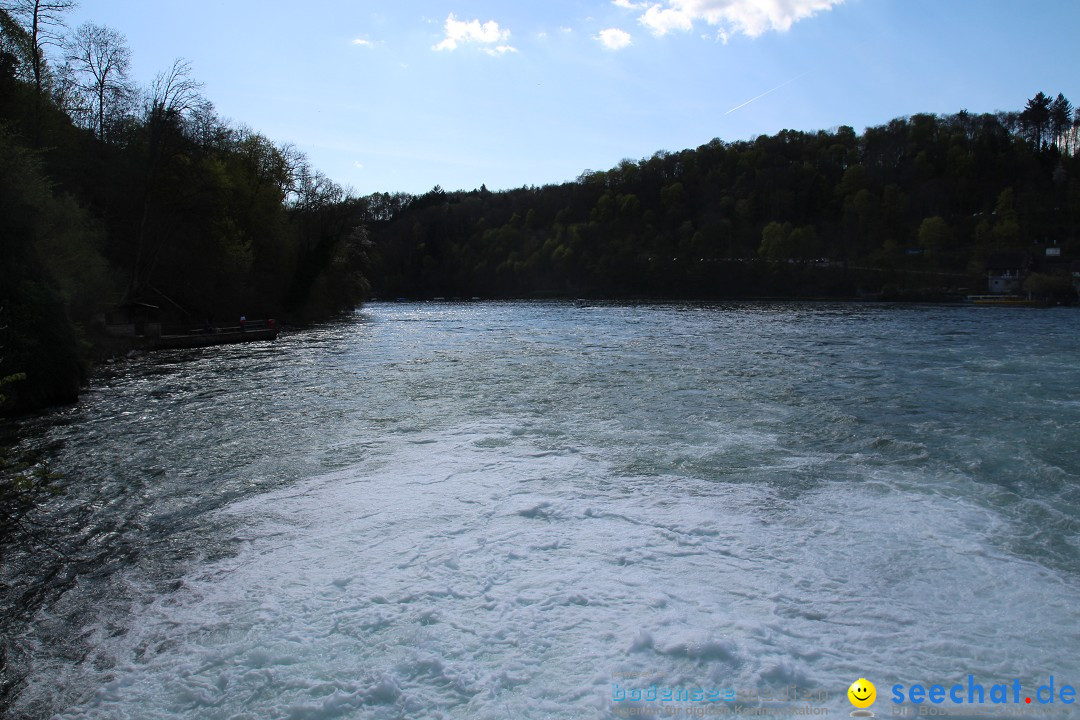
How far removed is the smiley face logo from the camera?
3912 mm

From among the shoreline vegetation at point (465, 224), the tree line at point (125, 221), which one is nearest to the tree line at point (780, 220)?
the shoreline vegetation at point (465, 224)

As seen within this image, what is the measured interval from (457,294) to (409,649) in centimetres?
12529

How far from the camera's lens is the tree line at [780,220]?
9788 centimetres

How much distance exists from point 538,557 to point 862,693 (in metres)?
2.95

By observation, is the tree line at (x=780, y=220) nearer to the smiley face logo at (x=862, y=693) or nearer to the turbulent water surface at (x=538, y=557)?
the turbulent water surface at (x=538, y=557)

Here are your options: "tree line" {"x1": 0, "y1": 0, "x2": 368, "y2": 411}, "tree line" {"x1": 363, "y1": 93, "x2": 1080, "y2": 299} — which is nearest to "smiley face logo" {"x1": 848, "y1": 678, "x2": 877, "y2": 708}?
"tree line" {"x1": 0, "y1": 0, "x2": 368, "y2": 411}

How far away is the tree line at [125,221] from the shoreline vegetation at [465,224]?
103 mm

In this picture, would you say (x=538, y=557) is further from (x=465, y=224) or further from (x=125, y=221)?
(x=465, y=224)

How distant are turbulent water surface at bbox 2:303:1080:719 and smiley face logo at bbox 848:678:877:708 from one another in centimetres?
6

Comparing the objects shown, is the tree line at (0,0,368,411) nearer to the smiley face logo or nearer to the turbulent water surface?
the turbulent water surface

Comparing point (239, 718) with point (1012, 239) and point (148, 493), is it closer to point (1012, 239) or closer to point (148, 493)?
point (148, 493)

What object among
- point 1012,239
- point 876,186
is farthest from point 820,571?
point 876,186

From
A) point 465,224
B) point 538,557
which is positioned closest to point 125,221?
point 538,557

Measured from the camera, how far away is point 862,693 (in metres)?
4.00
